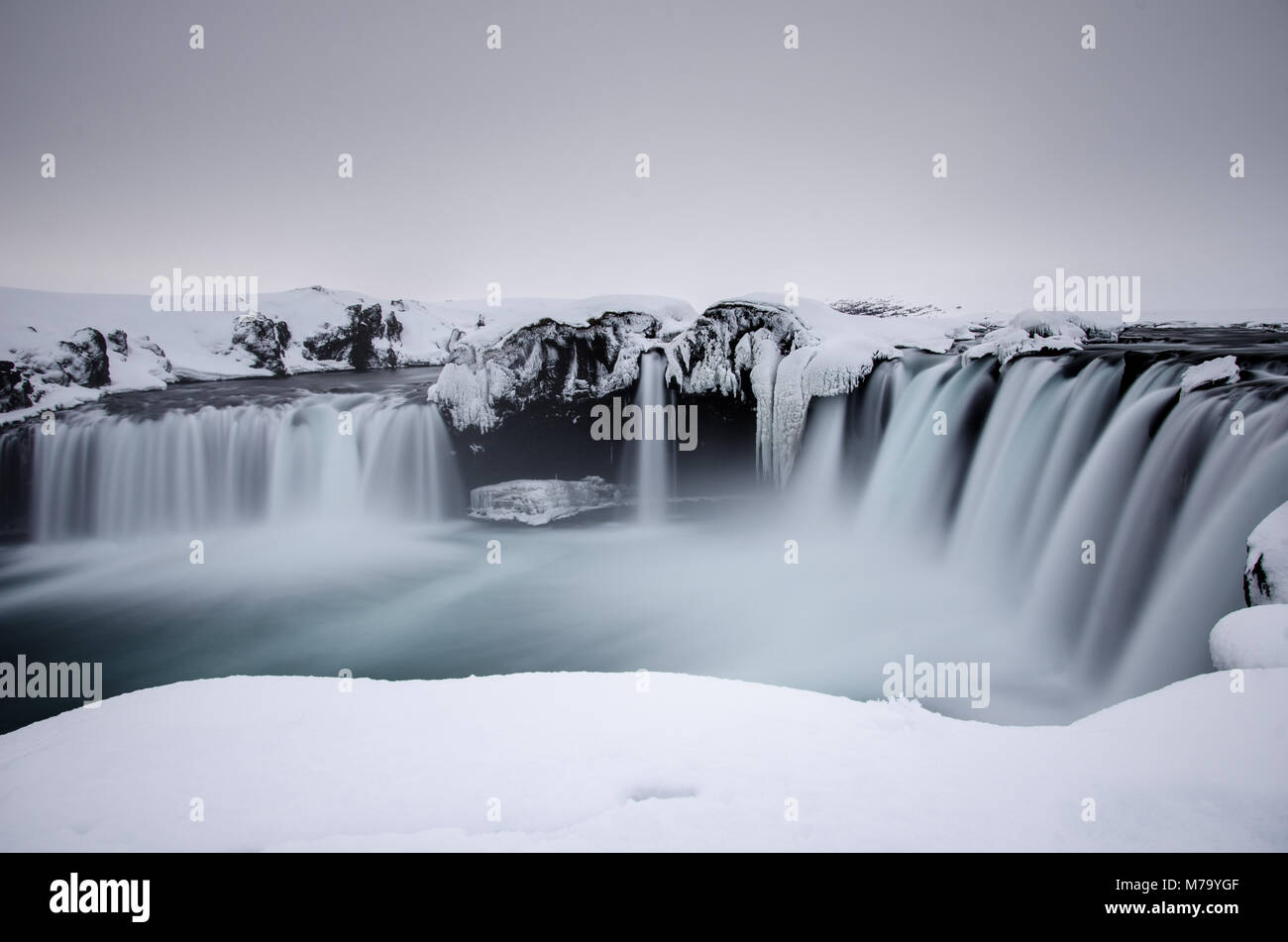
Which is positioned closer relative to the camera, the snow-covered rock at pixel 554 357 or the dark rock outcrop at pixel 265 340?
the snow-covered rock at pixel 554 357

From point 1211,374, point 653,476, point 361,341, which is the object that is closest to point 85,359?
point 361,341

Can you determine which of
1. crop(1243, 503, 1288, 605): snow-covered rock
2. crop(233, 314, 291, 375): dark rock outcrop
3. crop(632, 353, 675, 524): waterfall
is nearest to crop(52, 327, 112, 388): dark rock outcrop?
crop(233, 314, 291, 375): dark rock outcrop

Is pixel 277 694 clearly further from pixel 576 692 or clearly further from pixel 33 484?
pixel 33 484

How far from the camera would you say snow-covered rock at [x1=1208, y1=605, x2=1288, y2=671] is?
2.93 metres

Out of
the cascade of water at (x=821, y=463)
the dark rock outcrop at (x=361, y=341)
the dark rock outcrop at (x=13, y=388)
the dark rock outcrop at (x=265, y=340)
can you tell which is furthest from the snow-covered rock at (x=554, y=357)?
the dark rock outcrop at (x=361, y=341)

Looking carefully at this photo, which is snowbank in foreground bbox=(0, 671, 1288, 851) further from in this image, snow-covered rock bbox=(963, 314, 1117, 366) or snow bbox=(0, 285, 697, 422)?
snow bbox=(0, 285, 697, 422)

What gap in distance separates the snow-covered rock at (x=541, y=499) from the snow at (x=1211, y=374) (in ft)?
28.7

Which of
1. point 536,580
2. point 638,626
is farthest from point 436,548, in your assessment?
point 638,626

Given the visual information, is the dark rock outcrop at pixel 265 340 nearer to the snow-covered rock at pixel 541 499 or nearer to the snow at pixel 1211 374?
the snow-covered rock at pixel 541 499

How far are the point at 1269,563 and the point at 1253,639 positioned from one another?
2.82 feet

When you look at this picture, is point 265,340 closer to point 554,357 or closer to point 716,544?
point 554,357

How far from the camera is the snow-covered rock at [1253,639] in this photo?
2.93 m

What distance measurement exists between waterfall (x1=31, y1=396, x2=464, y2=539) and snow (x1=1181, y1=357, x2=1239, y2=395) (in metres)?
11.0
